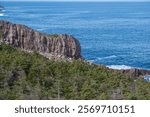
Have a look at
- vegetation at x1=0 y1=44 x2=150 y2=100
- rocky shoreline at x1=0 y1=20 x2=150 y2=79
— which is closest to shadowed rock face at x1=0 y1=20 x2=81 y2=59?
rocky shoreline at x1=0 y1=20 x2=150 y2=79

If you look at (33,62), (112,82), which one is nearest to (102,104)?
(112,82)

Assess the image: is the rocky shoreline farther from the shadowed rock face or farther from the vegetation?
the vegetation

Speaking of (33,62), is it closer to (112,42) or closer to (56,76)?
(56,76)

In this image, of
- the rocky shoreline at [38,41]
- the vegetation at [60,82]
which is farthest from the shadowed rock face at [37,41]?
the vegetation at [60,82]

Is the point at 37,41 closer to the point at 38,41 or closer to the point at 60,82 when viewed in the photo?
the point at 38,41

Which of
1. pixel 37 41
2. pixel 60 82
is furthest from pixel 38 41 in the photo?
pixel 60 82

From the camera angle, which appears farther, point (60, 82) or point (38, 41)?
point (38, 41)

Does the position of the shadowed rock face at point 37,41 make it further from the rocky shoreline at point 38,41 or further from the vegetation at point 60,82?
the vegetation at point 60,82
